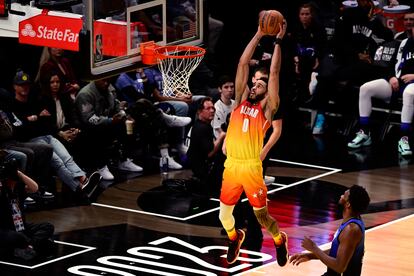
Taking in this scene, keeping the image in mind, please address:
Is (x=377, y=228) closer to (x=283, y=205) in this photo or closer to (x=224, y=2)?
(x=283, y=205)

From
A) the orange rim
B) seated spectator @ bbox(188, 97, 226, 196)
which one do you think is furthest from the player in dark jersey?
seated spectator @ bbox(188, 97, 226, 196)

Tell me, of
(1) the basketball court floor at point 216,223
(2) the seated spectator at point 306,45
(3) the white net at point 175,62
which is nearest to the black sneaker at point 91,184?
(1) the basketball court floor at point 216,223

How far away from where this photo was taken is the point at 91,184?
44.3 ft

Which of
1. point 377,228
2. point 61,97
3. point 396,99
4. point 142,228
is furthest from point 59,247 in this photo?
point 396,99

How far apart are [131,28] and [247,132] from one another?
1.97 m

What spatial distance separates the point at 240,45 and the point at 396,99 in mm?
2894

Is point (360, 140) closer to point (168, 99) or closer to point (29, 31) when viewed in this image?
point (168, 99)

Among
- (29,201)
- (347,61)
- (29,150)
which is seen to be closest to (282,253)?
(29,150)

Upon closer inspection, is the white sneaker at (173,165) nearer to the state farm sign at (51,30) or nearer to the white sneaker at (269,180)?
the white sneaker at (269,180)

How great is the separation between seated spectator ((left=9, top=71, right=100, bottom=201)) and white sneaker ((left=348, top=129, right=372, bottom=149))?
4.45 meters

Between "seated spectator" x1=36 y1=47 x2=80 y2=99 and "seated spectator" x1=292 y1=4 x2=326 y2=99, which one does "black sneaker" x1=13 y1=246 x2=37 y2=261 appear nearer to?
"seated spectator" x1=36 y1=47 x2=80 y2=99

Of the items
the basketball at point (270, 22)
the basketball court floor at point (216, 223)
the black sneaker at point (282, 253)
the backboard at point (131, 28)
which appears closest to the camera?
the basketball at point (270, 22)

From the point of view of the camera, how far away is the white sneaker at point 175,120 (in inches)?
591

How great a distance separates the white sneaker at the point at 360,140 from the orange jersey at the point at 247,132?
18.8 ft
